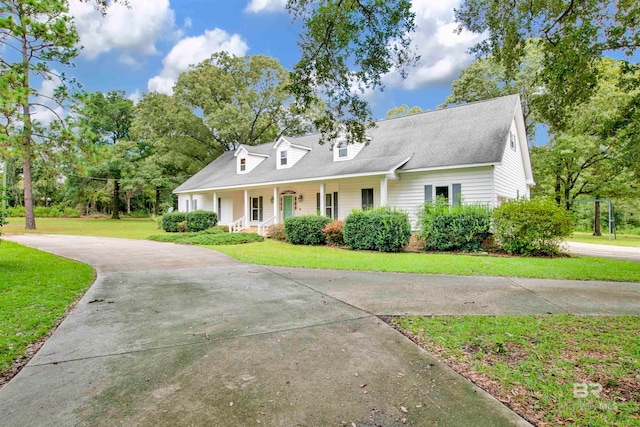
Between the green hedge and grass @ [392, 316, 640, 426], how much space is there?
62.8 feet

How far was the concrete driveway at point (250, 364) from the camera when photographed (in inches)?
93.4

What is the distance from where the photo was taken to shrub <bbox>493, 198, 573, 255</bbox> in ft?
32.9

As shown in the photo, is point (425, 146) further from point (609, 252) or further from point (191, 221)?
point (191, 221)

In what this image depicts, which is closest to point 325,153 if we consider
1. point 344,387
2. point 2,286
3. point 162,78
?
point 2,286

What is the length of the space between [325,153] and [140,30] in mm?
11351

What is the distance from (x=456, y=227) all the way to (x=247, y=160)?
52.2 ft

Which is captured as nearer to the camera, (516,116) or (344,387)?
(344,387)

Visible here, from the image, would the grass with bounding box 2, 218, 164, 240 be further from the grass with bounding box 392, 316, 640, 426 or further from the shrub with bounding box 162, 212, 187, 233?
the grass with bounding box 392, 316, 640, 426

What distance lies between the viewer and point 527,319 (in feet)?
14.3

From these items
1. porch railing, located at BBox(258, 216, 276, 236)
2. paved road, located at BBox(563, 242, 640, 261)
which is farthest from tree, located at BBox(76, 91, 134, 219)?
paved road, located at BBox(563, 242, 640, 261)

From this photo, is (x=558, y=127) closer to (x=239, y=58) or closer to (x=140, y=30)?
(x=140, y=30)

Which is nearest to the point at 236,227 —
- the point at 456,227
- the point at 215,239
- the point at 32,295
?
the point at 215,239

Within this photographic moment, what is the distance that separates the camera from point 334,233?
552 inches

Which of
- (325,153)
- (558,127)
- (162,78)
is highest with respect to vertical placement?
(162,78)
